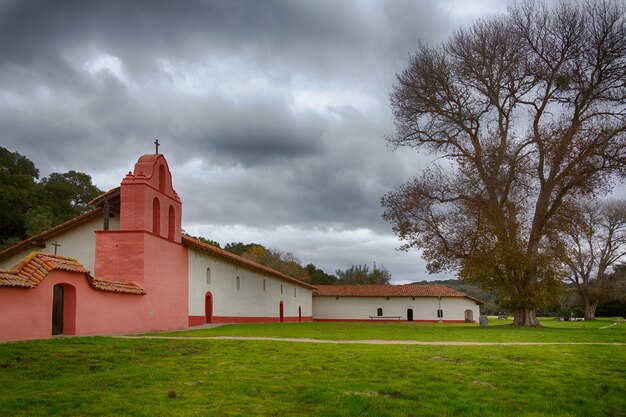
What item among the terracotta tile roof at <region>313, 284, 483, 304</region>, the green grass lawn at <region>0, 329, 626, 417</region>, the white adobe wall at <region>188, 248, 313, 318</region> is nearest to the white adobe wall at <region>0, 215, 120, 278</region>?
the white adobe wall at <region>188, 248, 313, 318</region>

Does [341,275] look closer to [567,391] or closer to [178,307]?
[178,307]

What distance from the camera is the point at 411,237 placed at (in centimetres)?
Answer: 2959

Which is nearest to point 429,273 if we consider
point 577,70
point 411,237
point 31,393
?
point 411,237

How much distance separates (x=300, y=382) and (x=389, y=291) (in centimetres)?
5339

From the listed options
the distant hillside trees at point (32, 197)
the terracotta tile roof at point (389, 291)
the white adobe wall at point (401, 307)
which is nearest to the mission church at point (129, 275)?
the distant hillside trees at point (32, 197)

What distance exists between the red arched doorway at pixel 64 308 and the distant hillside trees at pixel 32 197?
28.2m

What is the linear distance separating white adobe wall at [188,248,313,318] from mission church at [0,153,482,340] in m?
0.06

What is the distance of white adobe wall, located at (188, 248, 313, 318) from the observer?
2942 cm

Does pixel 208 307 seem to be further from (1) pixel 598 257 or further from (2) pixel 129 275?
(1) pixel 598 257

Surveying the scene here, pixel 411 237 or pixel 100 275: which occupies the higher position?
pixel 411 237

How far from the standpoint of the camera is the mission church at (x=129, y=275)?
52.7 ft

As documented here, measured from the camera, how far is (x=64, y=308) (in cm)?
1769

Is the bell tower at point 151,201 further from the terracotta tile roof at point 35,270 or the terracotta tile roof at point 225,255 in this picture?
the terracotta tile roof at point 35,270

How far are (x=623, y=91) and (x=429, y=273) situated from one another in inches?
504
